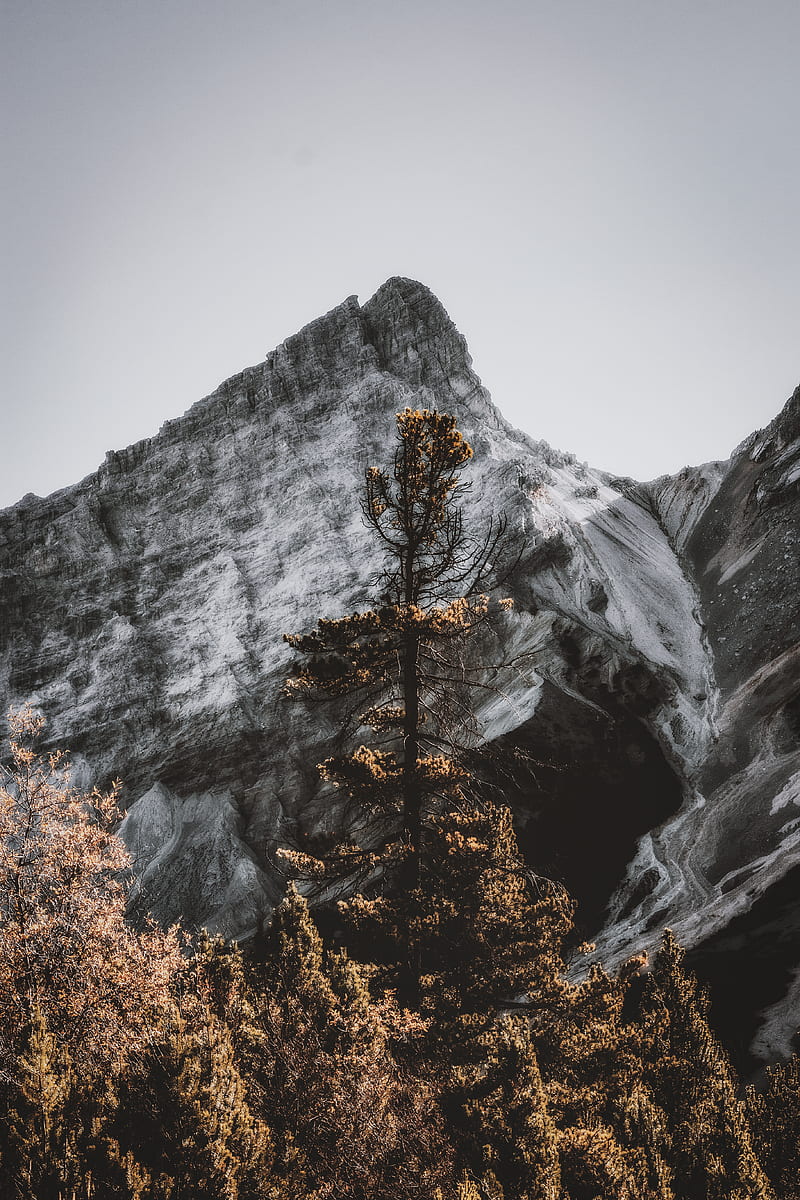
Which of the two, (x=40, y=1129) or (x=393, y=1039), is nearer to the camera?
(x=40, y=1129)

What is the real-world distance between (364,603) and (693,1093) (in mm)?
20646

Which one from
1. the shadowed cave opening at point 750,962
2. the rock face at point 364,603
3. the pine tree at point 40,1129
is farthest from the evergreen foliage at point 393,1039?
the rock face at point 364,603

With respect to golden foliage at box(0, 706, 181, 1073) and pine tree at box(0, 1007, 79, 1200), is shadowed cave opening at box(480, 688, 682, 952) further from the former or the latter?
pine tree at box(0, 1007, 79, 1200)

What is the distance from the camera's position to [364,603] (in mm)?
29344

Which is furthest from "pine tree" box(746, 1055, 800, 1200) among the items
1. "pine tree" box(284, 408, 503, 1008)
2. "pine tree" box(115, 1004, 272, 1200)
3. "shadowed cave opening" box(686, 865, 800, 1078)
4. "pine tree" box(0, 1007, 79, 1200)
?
"pine tree" box(0, 1007, 79, 1200)

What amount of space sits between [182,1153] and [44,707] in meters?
38.4

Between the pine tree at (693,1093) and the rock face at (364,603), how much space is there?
12.2 ft

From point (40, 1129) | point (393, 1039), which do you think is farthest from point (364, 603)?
point (40, 1129)

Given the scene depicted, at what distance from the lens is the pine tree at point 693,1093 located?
10.7 meters

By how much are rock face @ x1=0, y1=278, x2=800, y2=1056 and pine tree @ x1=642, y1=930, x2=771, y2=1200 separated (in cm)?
370

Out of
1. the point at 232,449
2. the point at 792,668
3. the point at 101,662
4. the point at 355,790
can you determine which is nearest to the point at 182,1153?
the point at 355,790

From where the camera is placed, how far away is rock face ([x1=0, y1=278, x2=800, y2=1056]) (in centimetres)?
2609

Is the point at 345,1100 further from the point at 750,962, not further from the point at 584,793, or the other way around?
→ the point at 584,793

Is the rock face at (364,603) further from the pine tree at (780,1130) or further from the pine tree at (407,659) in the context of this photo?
the pine tree at (407,659)
